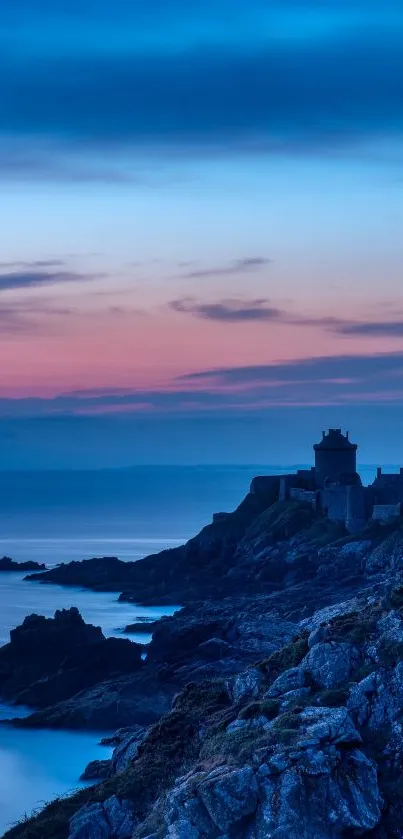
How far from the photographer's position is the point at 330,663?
2645 cm

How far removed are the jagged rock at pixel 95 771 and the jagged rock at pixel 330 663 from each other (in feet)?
46.5

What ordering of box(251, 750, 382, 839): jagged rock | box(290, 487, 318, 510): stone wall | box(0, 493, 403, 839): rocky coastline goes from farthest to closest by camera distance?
box(290, 487, 318, 510): stone wall < box(0, 493, 403, 839): rocky coastline < box(251, 750, 382, 839): jagged rock

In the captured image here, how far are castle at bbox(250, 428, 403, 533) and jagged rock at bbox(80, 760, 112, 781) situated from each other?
41579mm

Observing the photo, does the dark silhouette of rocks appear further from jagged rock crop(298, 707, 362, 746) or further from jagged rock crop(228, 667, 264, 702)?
jagged rock crop(298, 707, 362, 746)

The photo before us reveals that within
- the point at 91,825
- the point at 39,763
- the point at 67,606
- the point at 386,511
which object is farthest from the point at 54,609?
the point at 91,825

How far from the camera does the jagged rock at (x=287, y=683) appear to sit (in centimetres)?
2647

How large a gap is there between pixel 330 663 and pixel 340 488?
61474mm

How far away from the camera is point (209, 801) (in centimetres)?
2331

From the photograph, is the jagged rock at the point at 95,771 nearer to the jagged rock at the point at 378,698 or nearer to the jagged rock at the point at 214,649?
the jagged rock at the point at 214,649

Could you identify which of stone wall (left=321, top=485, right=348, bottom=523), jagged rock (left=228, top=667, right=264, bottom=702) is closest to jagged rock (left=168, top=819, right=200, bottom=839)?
jagged rock (left=228, top=667, right=264, bottom=702)

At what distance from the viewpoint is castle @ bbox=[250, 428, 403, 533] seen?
84.3 metres

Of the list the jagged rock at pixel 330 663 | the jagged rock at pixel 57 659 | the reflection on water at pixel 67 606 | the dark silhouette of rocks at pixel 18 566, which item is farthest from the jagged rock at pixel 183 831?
the dark silhouette of rocks at pixel 18 566

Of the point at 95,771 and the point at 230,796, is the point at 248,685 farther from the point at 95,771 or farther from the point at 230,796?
the point at 95,771

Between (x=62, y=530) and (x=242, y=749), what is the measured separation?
16562 centimetres
